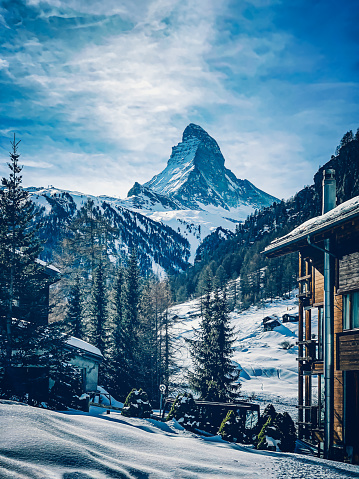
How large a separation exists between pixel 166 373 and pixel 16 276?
Answer: 19.0 m

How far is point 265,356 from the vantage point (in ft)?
173

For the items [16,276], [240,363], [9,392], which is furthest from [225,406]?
[240,363]

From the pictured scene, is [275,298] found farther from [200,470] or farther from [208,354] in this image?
[200,470]

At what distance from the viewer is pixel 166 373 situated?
34.5m

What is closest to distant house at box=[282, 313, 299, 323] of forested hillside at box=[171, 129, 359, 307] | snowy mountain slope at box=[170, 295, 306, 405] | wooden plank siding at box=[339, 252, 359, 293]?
snowy mountain slope at box=[170, 295, 306, 405]

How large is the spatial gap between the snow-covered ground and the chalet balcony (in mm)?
17199

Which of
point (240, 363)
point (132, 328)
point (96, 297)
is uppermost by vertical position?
point (96, 297)

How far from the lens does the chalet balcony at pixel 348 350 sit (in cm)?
1307

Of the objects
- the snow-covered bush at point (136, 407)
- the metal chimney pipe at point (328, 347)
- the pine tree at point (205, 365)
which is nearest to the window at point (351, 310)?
the metal chimney pipe at point (328, 347)

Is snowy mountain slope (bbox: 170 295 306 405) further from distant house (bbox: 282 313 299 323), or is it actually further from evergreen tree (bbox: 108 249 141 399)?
evergreen tree (bbox: 108 249 141 399)

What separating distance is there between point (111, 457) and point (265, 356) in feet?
154

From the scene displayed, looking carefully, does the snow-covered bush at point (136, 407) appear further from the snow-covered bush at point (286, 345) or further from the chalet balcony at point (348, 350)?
the snow-covered bush at point (286, 345)

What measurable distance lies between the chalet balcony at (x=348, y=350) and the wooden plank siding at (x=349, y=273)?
130 cm

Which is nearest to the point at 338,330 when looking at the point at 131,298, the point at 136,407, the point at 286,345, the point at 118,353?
the point at 136,407
